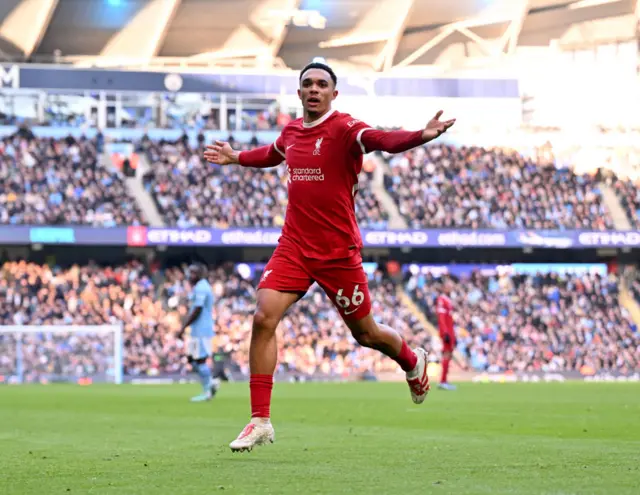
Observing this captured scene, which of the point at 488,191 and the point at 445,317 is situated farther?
the point at 488,191

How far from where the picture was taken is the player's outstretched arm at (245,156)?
9.69 metres

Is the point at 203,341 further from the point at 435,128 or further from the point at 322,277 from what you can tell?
the point at 435,128

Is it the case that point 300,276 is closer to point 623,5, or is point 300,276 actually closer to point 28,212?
point 28,212

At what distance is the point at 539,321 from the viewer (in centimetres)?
4203

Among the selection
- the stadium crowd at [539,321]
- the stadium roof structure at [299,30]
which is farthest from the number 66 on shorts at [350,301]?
the stadium roof structure at [299,30]

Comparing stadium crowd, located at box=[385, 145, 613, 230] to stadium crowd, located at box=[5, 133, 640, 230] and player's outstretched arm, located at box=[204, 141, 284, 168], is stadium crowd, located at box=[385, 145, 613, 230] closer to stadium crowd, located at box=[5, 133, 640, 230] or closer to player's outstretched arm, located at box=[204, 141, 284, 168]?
stadium crowd, located at box=[5, 133, 640, 230]

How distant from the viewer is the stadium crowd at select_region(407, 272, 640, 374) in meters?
40.4

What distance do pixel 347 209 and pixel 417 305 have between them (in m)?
33.6

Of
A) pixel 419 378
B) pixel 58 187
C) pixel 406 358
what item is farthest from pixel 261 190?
pixel 406 358

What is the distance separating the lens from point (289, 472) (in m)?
7.92

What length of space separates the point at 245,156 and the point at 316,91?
47.3 inches

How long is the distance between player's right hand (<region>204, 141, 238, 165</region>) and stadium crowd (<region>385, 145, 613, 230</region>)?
3374 centimetres

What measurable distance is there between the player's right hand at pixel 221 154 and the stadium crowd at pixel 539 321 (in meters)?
30.5

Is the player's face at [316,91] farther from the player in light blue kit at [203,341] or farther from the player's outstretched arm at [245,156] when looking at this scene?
the player in light blue kit at [203,341]
